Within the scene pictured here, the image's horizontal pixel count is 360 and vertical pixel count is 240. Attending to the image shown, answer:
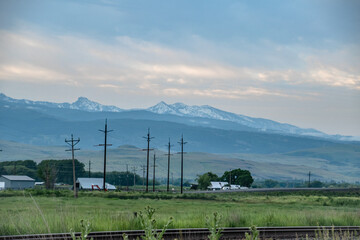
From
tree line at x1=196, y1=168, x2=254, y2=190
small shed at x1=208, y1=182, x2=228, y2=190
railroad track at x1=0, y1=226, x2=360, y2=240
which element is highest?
railroad track at x1=0, y1=226, x2=360, y2=240

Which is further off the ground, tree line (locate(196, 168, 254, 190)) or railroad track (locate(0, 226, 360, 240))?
railroad track (locate(0, 226, 360, 240))

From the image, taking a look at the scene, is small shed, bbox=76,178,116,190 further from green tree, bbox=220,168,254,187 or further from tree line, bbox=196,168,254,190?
green tree, bbox=220,168,254,187

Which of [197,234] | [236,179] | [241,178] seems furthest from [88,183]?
[197,234]

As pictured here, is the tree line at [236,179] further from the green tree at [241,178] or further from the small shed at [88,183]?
the small shed at [88,183]

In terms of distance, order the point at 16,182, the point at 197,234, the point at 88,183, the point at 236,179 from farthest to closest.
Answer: the point at 236,179
the point at 16,182
the point at 88,183
the point at 197,234

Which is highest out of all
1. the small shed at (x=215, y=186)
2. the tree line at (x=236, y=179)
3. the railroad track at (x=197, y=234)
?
the railroad track at (x=197, y=234)

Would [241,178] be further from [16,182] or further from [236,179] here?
[16,182]

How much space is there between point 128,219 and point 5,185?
130 m

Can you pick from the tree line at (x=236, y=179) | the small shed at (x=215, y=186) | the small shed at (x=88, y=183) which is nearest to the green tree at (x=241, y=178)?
the tree line at (x=236, y=179)

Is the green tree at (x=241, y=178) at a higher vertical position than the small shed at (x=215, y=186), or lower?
higher

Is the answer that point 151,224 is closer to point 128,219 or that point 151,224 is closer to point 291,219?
point 128,219

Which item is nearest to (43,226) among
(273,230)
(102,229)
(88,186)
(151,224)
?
(102,229)

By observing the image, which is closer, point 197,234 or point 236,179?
point 197,234

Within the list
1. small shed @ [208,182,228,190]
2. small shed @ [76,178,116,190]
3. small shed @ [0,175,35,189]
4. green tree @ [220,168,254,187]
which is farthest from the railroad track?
green tree @ [220,168,254,187]
